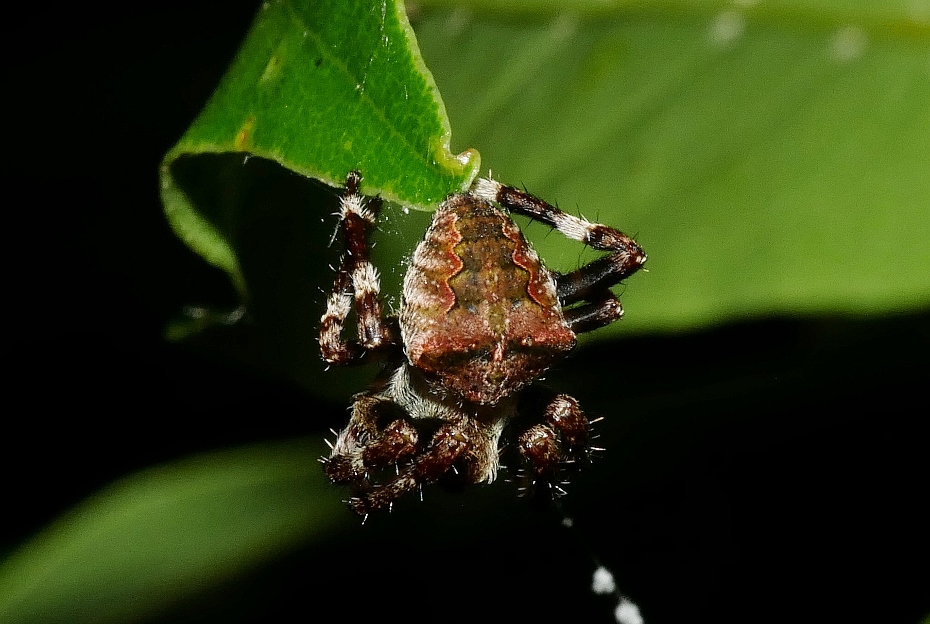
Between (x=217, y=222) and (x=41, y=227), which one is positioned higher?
(x=41, y=227)

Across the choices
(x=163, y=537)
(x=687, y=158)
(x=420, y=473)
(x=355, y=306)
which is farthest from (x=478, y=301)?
(x=163, y=537)

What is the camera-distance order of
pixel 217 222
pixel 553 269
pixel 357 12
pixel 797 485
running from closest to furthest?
pixel 357 12 → pixel 217 222 → pixel 553 269 → pixel 797 485

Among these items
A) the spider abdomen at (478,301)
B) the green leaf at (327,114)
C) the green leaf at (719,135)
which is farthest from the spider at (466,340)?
the green leaf at (719,135)

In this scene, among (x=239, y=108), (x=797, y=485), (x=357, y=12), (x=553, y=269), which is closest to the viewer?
(x=357, y=12)

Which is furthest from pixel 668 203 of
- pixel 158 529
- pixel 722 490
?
pixel 158 529

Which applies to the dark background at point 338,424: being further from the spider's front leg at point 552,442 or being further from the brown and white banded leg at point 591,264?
the brown and white banded leg at point 591,264

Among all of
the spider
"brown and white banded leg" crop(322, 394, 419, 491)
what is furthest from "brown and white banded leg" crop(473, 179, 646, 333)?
"brown and white banded leg" crop(322, 394, 419, 491)

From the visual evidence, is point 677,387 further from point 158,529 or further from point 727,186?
point 158,529
